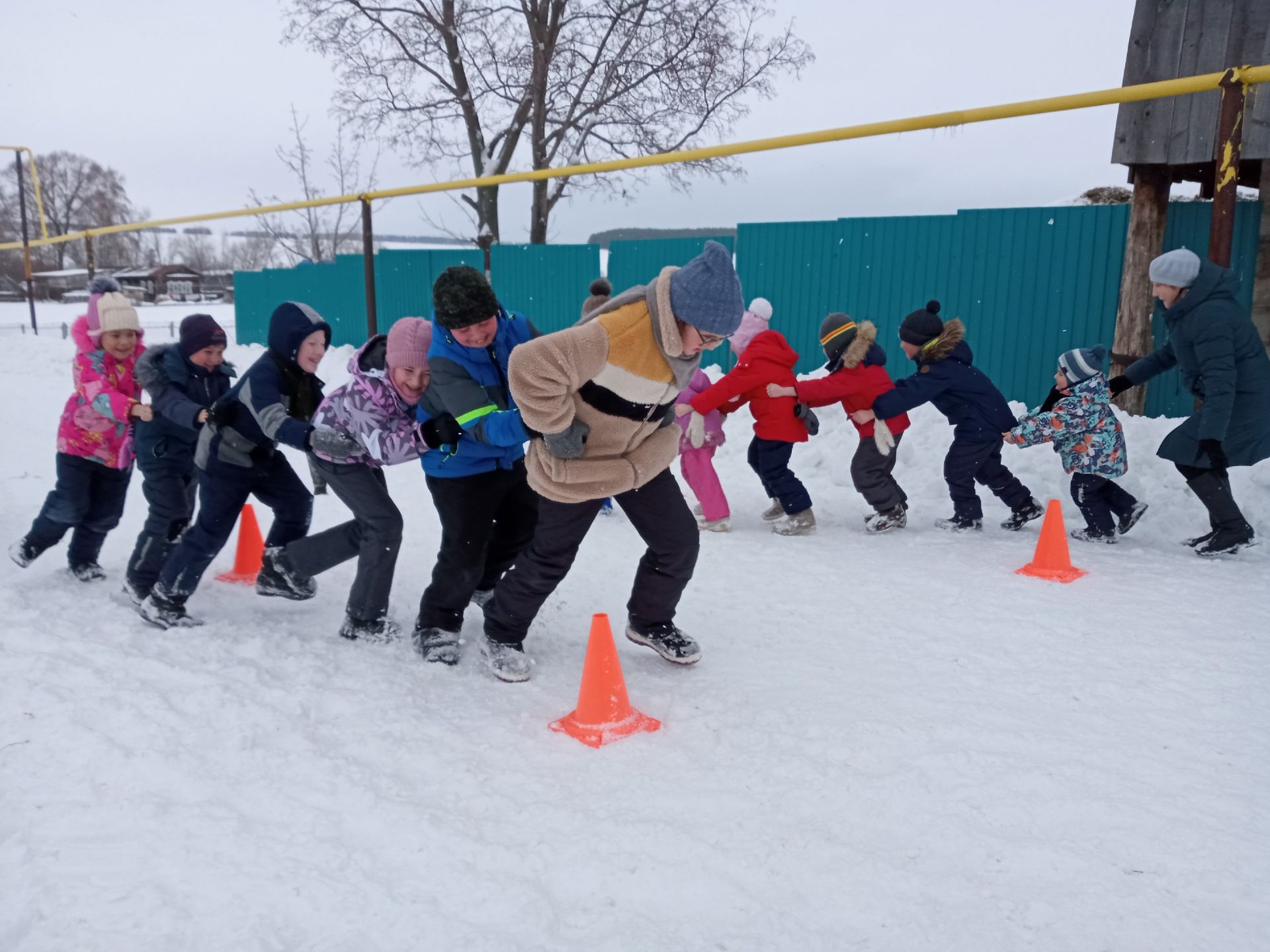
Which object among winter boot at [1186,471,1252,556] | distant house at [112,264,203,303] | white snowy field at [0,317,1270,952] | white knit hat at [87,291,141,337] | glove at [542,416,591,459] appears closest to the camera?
white snowy field at [0,317,1270,952]

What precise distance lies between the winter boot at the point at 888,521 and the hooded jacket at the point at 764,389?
74 cm

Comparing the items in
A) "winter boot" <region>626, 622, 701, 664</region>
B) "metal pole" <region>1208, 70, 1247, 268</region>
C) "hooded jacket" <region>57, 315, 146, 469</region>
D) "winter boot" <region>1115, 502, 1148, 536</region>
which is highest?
"metal pole" <region>1208, 70, 1247, 268</region>

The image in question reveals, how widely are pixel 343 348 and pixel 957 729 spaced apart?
50.6ft

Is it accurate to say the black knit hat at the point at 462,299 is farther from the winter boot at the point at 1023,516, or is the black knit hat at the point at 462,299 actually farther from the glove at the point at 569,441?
the winter boot at the point at 1023,516

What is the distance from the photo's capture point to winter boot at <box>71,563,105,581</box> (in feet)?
16.9

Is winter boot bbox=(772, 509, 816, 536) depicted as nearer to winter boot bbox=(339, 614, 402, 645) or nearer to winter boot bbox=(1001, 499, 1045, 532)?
winter boot bbox=(1001, 499, 1045, 532)

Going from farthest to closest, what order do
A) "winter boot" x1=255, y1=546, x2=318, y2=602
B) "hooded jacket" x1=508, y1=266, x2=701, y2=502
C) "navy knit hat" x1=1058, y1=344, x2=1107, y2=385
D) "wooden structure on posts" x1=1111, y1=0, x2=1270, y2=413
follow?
"wooden structure on posts" x1=1111, y1=0, x2=1270, y2=413 < "navy knit hat" x1=1058, y1=344, x2=1107, y2=385 < "winter boot" x1=255, y1=546, x2=318, y2=602 < "hooded jacket" x1=508, y1=266, x2=701, y2=502

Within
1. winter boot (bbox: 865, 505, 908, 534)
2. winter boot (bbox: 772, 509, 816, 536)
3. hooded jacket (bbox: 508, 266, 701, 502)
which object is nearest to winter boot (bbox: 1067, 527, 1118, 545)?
winter boot (bbox: 865, 505, 908, 534)

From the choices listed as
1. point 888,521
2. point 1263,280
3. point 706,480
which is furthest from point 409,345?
point 1263,280

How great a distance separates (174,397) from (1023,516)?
5149 millimetres

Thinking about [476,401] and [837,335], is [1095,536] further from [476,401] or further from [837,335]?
[476,401]

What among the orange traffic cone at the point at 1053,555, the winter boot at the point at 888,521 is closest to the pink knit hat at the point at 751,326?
the winter boot at the point at 888,521

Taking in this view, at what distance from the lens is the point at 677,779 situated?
2961 mm

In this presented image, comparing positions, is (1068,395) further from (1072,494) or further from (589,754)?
(589,754)
